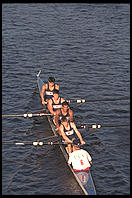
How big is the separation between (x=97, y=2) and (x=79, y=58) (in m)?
18.1

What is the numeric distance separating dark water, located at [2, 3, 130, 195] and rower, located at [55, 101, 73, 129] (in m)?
1.88

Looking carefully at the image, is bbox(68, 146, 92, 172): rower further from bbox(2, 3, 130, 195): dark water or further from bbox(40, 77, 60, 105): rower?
bbox(40, 77, 60, 105): rower

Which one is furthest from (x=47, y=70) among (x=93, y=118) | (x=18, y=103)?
(x=93, y=118)

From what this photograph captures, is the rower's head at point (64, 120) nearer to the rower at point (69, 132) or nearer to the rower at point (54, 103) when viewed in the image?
the rower at point (69, 132)

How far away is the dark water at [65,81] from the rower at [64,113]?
188 cm

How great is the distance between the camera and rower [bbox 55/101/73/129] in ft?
95.9

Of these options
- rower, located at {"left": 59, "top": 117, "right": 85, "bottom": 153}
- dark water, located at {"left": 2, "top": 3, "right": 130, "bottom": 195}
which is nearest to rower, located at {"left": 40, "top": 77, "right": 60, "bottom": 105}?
dark water, located at {"left": 2, "top": 3, "right": 130, "bottom": 195}

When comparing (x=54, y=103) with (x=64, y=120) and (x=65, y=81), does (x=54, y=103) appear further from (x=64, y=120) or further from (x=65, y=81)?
(x=65, y=81)

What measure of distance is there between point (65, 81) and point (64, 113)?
12.6 meters

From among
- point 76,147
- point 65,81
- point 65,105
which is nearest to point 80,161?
point 76,147

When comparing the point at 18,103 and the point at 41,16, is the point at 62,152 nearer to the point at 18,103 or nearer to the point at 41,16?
the point at 18,103

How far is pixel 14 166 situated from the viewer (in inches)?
1165

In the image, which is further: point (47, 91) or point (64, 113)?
point (47, 91)

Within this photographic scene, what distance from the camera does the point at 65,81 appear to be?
Answer: 138ft
